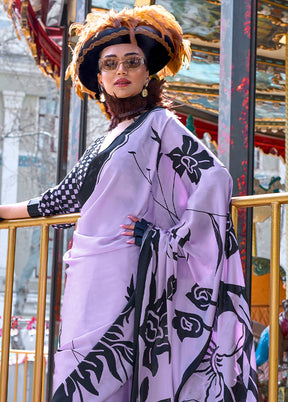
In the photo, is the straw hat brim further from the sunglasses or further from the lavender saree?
the lavender saree

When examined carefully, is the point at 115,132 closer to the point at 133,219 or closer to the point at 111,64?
the point at 111,64

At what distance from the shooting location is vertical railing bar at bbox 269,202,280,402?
2.39 m

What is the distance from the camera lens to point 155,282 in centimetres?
236

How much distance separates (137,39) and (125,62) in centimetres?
12

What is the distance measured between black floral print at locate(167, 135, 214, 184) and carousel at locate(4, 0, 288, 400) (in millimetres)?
531

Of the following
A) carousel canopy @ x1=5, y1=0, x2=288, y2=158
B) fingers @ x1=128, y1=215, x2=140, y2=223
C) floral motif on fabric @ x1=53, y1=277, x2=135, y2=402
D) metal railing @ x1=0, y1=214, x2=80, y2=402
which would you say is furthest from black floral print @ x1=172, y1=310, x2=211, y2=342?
carousel canopy @ x1=5, y1=0, x2=288, y2=158

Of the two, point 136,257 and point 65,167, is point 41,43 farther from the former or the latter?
point 136,257

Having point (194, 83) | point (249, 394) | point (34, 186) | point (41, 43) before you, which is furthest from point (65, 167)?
point (34, 186)

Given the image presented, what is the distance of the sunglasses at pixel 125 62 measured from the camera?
272cm

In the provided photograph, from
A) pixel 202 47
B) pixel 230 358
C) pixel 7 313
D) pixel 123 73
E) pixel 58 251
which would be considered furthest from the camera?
pixel 202 47

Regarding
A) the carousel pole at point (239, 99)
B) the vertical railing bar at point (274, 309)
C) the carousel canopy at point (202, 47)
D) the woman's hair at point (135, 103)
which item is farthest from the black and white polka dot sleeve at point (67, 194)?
the carousel canopy at point (202, 47)

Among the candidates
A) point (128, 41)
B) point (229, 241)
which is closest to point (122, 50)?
point (128, 41)

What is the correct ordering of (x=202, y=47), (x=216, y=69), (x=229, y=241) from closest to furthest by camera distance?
(x=229, y=241)
(x=202, y=47)
(x=216, y=69)

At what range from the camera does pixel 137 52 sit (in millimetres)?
2744
